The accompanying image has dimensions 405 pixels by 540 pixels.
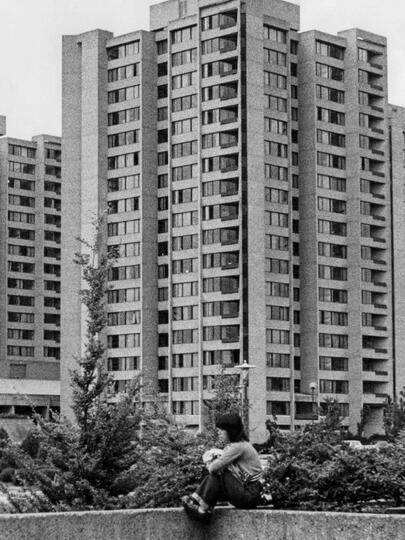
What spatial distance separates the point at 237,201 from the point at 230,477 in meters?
92.1

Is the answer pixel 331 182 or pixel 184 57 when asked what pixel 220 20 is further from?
pixel 331 182

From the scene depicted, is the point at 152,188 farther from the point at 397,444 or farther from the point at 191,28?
the point at 397,444

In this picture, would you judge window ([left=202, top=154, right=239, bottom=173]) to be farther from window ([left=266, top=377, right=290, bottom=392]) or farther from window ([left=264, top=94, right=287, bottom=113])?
window ([left=266, top=377, right=290, bottom=392])

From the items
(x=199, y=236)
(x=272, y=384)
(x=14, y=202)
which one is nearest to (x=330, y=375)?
(x=272, y=384)

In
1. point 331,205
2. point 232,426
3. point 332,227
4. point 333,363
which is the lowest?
point 232,426

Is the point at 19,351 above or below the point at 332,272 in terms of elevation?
below

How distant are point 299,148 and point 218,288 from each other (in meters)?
14.9

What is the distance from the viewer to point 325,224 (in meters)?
109

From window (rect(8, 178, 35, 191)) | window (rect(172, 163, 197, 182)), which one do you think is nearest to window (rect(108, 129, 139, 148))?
window (rect(172, 163, 197, 182))

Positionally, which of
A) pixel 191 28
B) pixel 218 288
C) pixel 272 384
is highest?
pixel 191 28

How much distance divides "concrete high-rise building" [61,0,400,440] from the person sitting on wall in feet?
288

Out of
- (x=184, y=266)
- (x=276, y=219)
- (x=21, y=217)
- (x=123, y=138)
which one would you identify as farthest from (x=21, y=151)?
(x=276, y=219)

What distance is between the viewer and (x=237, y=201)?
103 metres

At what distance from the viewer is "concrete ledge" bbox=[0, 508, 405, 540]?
1057 centimetres
